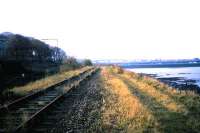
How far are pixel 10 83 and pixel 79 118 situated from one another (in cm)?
1683

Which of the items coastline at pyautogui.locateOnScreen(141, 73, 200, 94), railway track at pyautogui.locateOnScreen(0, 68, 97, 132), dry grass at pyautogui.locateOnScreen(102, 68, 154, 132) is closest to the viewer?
railway track at pyautogui.locateOnScreen(0, 68, 97, 132)

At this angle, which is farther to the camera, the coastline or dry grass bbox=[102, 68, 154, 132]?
the coastline

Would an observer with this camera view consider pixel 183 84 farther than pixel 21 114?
Yes

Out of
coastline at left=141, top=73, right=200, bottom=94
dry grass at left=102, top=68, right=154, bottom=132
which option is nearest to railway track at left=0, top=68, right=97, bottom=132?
dry grass at left=102, top=68, right=154, bottom=132

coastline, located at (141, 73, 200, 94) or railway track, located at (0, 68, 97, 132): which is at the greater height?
railway track, located at (0, 68, 97, 132)

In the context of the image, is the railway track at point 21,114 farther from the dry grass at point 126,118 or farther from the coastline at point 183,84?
the coastline at point 183,84

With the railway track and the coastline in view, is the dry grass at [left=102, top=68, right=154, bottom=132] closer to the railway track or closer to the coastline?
the railway track

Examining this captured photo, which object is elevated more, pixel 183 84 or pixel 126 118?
pixel 126 118

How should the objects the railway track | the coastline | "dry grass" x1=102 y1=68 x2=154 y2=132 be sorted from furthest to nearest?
the coastline
"dry grass" x1=102 y1=68 x2=154 y2=132
the railway track

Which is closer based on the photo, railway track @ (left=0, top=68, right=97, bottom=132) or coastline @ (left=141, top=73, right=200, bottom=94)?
railway track @ (left=0, top=68, right=97, bottom=132)

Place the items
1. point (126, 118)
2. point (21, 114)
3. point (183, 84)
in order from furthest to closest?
point (183, 84)
point (21, 114)
point (126, 118)

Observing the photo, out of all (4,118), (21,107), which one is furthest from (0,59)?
(4,118)

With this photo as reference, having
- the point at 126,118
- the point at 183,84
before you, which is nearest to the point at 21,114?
the point at 126,118

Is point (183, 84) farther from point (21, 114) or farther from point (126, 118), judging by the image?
point (21, 114)
